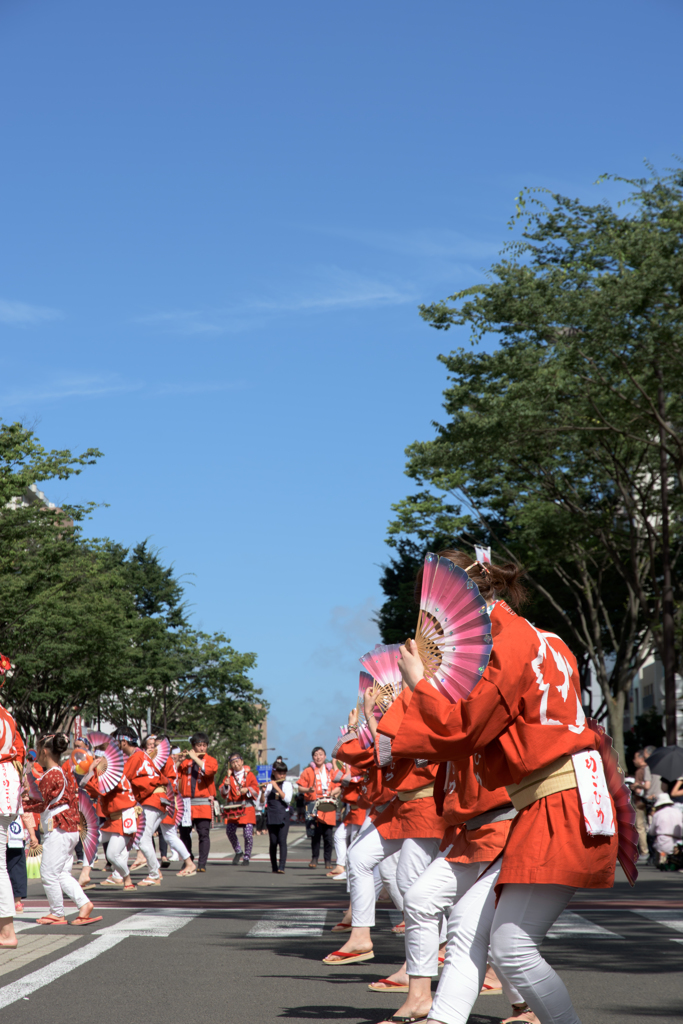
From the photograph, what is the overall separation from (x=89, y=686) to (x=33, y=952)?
94.8 feet

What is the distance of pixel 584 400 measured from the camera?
2030 centimetres

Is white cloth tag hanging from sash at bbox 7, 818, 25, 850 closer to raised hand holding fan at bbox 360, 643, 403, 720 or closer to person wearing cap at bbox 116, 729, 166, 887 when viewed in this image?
person wearing cap at bbox 116, 729, 166, 887

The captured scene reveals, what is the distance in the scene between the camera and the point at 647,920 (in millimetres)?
10539

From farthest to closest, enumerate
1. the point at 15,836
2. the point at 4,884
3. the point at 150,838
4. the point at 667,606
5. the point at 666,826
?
the point at 667,606
the point at 666,826
the point at 150,838
the point at 15,836
the point at 4,884

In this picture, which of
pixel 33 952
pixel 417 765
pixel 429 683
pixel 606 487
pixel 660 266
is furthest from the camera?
pixel 606 487

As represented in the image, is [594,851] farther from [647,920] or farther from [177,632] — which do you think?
[177,632]

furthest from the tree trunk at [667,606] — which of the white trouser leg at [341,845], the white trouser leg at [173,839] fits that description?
the white trouser leg at [173,839]

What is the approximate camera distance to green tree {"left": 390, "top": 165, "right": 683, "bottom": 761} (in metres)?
18.6

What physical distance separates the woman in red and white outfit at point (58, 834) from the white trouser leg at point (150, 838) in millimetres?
4210

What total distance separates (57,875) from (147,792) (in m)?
5.79

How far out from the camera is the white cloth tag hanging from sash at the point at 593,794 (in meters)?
3.88

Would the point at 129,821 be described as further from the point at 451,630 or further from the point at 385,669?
the point at 451,630

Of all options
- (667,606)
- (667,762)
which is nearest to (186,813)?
Result: (667,762)

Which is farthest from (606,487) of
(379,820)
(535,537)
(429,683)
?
(429,683)
